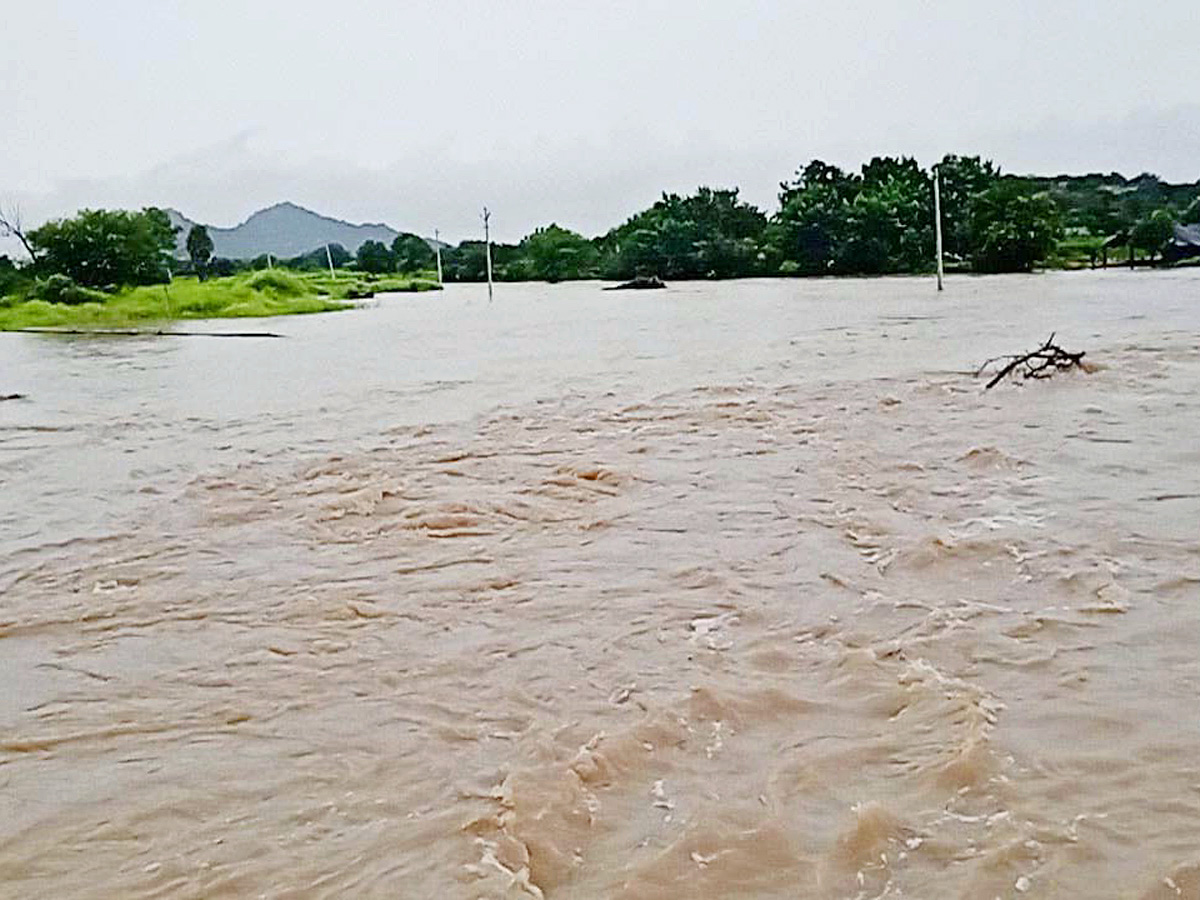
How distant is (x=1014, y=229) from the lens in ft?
131

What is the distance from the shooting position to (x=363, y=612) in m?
3.87

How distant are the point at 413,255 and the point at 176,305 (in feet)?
149

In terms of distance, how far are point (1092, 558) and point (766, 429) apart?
3.81 metres

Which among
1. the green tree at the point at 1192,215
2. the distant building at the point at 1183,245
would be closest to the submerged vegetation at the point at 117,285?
the distant building at the point at 1183,245

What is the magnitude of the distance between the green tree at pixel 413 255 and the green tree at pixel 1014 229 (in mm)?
40460

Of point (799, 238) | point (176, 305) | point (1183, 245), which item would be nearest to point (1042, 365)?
point (176, 305)

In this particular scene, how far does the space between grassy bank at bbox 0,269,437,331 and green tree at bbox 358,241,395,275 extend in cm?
3701

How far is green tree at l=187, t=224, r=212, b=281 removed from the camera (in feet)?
171

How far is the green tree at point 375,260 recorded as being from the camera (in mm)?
72875

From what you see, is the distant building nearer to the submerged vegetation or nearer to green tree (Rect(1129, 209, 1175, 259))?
green tree (Rect(1129, 209, 1175, 259))

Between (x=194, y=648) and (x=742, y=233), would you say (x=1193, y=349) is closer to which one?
(x=194, y=648)

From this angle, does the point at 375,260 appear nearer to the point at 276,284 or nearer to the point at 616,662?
the point at 276,284

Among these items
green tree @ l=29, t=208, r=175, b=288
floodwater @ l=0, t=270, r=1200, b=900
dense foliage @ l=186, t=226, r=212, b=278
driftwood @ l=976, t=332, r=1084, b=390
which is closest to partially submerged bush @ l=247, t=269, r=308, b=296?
green tree @ l=29, t=208, r=175, b=288

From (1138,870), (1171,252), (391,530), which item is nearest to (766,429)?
(391,530)
